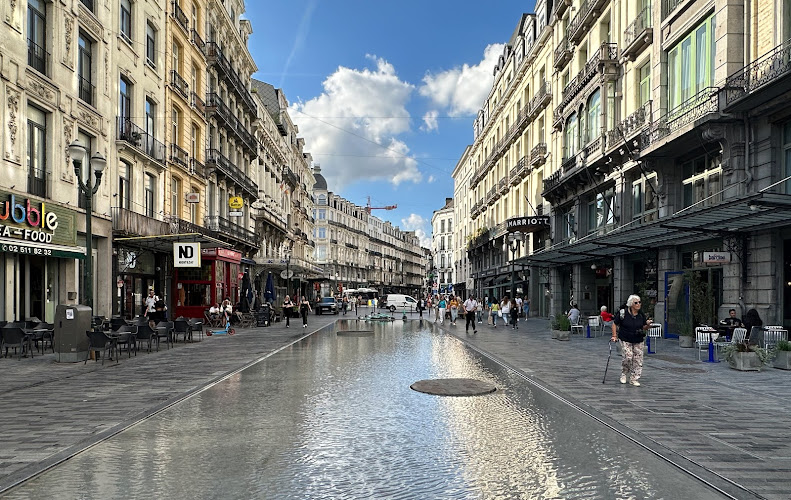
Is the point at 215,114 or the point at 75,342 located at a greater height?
the point at 215,114

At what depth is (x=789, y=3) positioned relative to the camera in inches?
639

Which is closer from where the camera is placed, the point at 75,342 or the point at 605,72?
the point at 75,342

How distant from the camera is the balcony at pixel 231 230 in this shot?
118 ft

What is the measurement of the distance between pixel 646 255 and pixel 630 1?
10851 millimetres

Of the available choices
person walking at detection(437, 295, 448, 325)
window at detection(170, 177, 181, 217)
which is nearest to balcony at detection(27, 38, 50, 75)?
window at detection(170, 177, 181, 217)

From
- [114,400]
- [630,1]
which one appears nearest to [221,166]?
[630,1]

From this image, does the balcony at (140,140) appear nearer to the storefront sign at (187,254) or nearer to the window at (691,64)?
the storefront sign at (187,254)

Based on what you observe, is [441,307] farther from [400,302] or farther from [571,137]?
[400,302]

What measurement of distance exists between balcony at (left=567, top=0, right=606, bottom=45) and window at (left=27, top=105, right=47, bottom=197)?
23995 millimetres

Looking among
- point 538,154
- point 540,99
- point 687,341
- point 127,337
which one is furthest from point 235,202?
point 687,341

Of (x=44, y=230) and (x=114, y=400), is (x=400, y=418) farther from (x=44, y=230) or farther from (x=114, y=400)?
(x=44, y=230)

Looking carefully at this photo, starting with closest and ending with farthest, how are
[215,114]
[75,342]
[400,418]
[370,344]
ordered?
[400,418] → [75,342] → [370,344] → [215,114]

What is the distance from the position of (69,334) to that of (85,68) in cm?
1213

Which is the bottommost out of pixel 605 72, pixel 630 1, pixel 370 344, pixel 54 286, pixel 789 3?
pixel 370 344
